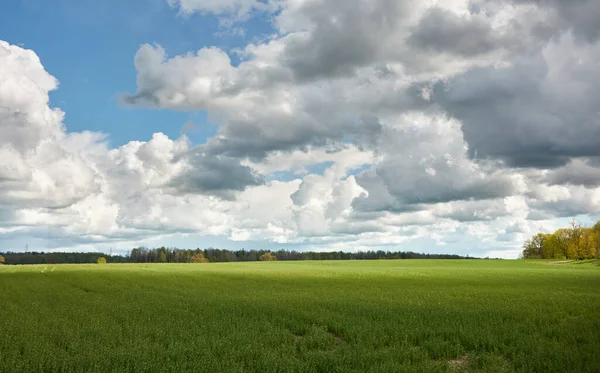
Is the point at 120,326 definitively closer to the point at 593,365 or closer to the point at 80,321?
the point at 80,321

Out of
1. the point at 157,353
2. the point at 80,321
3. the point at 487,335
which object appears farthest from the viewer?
the point at 80,321

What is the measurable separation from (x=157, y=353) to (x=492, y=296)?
23.9m

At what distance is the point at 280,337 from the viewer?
1767 centimetres

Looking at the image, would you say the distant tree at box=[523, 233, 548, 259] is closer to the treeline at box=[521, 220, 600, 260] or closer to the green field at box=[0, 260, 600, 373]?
the treeline at box=[521, 220, 600, 260]

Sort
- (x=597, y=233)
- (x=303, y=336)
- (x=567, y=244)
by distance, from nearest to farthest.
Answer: (x=303, y=336) < (x=597, y=233) < (x=567, y=244)

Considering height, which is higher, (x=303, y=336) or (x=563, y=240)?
(x=563, y=240)

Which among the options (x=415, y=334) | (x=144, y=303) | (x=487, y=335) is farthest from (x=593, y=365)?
(x=144, y=303)

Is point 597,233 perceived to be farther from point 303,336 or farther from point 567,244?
point 303,336

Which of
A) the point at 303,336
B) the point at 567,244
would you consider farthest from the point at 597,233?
the point at 303,336

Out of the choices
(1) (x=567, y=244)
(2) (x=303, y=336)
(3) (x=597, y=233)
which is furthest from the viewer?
(1) (x=567, y=244)

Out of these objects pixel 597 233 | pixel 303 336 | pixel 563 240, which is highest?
pixel 597 233

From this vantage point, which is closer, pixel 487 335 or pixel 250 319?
pixel 487 335

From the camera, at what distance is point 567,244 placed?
16300 cm

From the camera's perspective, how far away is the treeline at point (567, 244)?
150 meters
